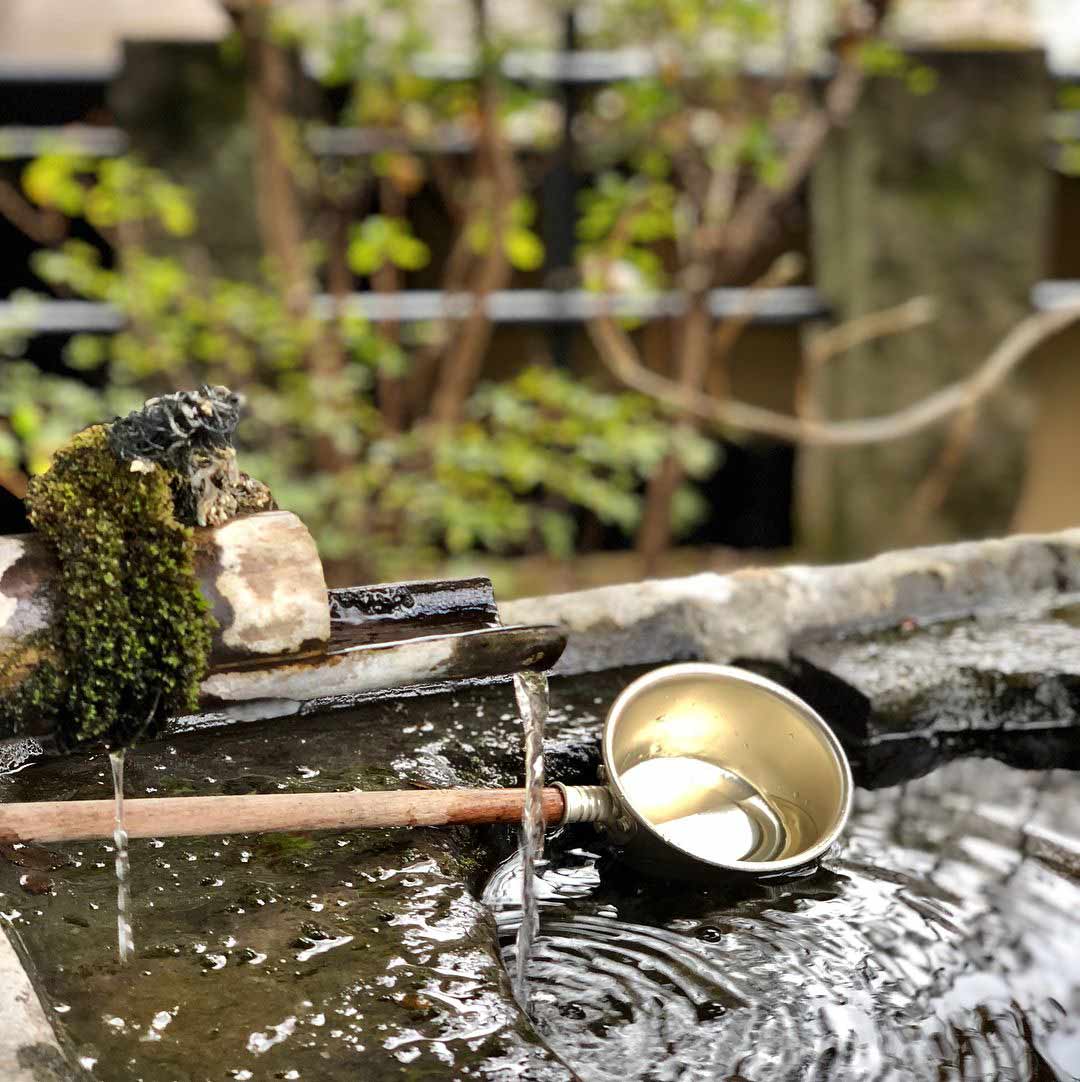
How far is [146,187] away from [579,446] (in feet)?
6.17

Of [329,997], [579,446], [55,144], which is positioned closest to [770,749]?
[329,997]

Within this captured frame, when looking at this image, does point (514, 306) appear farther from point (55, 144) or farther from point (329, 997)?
point (329, 997)

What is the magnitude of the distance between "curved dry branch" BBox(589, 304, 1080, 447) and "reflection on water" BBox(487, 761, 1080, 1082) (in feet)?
9.00

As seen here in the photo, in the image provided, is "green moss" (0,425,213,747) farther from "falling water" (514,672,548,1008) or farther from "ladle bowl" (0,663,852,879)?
"falling water" (514,672,548,1008)

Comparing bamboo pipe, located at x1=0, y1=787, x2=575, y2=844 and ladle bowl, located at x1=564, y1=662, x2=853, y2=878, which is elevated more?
bamboo pipe, located at x1=0, y1=787, x2=575, y2=844

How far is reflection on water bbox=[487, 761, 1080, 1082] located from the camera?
159 cm

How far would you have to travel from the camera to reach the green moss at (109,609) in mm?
1682

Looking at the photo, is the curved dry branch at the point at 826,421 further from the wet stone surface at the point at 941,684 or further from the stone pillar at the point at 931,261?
the wet stone surface at the point at 941,684

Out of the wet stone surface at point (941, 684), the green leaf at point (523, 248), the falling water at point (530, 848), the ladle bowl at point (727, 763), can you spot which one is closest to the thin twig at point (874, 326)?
the green leaf at point (523, 248)

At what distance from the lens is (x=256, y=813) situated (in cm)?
170

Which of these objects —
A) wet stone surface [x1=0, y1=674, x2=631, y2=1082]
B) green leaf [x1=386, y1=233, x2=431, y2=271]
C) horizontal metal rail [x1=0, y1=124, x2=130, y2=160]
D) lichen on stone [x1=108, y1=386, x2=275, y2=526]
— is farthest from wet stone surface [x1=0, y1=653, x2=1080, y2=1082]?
horizontal metal rail [x1=0, y1=124, x2=130, y2=160]

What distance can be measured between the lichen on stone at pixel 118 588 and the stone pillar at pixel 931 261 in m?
4.17

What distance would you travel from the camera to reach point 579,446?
16.6ft

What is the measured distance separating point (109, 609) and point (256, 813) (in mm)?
332
